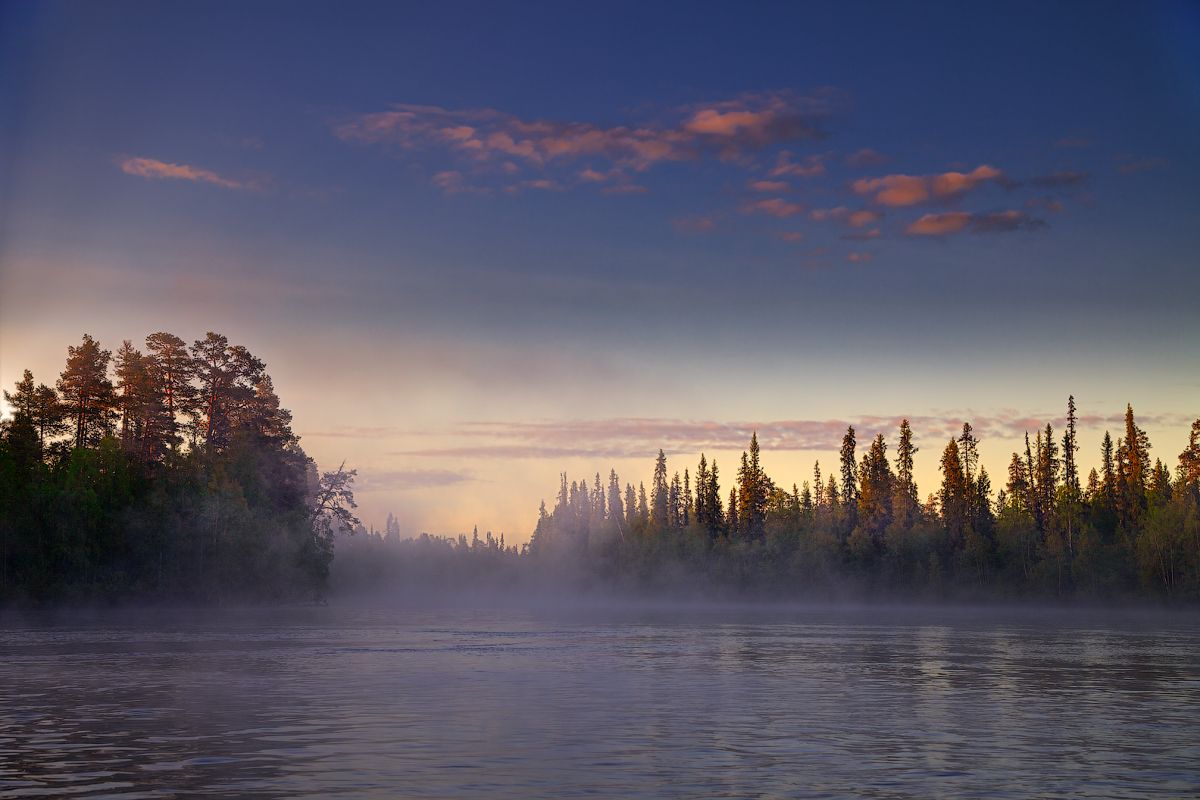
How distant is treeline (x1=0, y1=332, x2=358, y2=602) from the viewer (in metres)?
119

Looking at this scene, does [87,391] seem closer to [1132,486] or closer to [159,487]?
[159,487]

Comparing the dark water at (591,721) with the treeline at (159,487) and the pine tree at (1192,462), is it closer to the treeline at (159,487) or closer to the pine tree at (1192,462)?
the treeline at (159,487)

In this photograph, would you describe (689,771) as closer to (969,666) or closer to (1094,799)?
(1094,799)

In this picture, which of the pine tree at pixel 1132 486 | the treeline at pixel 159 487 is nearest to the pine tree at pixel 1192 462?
the pine tree at pixel 1132 486

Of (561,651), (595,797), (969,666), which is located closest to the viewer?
(595,797)

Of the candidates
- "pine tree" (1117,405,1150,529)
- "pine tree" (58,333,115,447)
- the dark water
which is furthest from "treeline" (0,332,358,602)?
"pine tree" (1117,405,1150,529)

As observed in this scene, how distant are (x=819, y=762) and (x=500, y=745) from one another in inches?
284

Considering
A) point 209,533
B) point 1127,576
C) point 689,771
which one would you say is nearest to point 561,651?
point 689,771

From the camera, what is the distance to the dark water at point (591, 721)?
21.4 meters

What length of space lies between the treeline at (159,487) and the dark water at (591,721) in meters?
62.5

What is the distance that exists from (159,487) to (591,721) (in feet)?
364

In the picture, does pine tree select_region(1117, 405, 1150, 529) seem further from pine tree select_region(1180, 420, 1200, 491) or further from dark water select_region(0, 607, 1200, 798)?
dark water select_region(0, 607, 1200, 798)

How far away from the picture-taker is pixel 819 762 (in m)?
23.8

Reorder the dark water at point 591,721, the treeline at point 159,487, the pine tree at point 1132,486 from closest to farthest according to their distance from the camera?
the dark water at point 591,721
the treeline at point 159,487
the pine tree at point 1132,486
